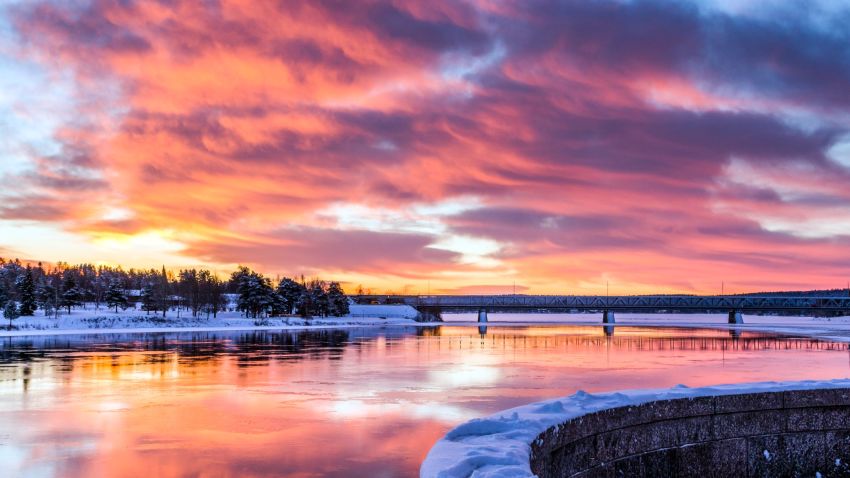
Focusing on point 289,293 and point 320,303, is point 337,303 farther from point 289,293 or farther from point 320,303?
point 289,293

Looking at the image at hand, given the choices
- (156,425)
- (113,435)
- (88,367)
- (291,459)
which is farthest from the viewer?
(88,367)

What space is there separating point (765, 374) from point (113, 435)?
90.6 ft

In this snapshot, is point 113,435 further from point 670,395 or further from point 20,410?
point 670,395

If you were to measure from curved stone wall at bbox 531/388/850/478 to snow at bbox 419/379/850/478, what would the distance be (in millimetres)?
232

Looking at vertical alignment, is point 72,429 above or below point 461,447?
below

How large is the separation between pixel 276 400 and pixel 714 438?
13561mm

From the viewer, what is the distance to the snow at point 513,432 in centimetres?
923

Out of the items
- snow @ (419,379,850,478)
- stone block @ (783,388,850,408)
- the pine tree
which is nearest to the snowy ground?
the pine tree

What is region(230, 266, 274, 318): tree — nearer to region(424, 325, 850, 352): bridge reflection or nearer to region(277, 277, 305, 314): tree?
region(277, 277, 305, 314): tree

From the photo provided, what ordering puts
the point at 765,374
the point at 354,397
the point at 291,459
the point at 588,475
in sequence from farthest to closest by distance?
the point at 765,374 < the point at 354,397 < the point at 291,459 < the point at 588,475

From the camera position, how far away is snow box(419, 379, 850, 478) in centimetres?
923

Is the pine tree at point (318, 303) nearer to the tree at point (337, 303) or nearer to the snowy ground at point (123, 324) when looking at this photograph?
the tree at point (337, 303)

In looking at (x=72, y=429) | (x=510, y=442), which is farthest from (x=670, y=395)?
(x=72, y=429)

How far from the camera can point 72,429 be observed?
17.7 metres
